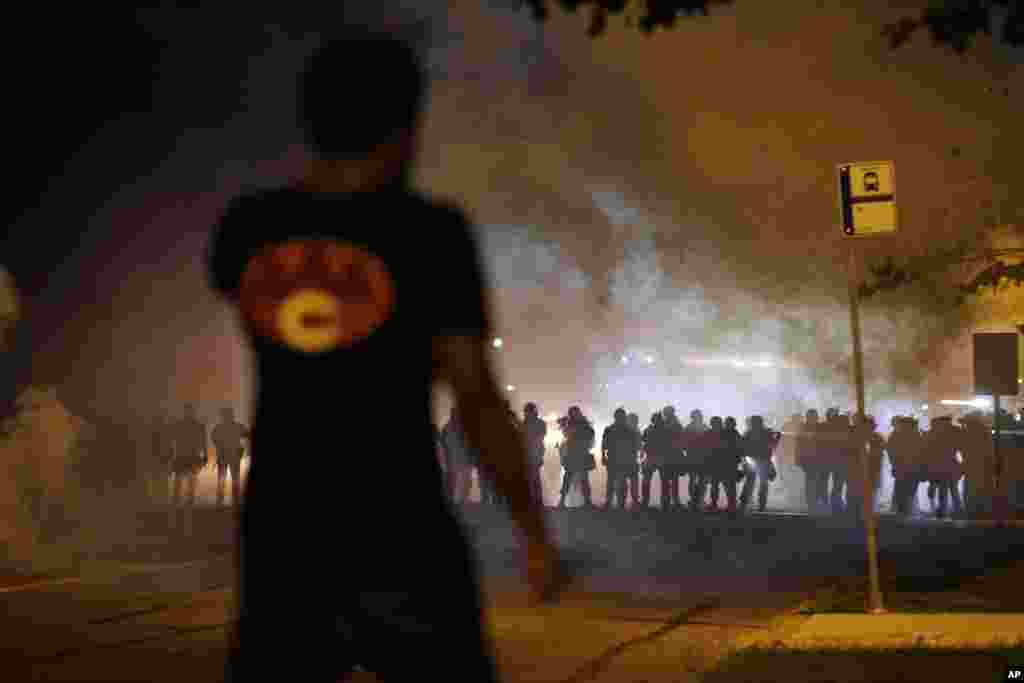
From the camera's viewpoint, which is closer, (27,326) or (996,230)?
(996,230)

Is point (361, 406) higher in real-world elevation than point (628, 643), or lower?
higher

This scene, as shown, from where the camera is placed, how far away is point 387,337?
2555 mm

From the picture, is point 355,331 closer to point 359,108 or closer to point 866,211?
point 359,108

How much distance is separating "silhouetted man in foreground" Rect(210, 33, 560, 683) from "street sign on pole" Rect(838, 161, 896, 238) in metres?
6.04

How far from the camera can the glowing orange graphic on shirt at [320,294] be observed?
8.39ft

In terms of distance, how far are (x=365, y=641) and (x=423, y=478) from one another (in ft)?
1.20

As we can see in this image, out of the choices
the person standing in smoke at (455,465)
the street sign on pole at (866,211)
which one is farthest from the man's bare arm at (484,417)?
the person standing in smoke at (455,465)

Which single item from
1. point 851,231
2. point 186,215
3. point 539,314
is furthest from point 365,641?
point 539,314

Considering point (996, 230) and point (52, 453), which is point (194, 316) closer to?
point (52, 453)

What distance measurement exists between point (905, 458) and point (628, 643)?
11.1 m

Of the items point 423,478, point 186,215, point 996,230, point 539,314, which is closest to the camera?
point 423,478

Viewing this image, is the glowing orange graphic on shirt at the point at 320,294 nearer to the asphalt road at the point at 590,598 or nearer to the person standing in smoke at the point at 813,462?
the asphalt road at the point at 590,598

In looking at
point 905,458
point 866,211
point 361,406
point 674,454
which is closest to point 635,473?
point 674,454

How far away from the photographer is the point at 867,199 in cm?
818
